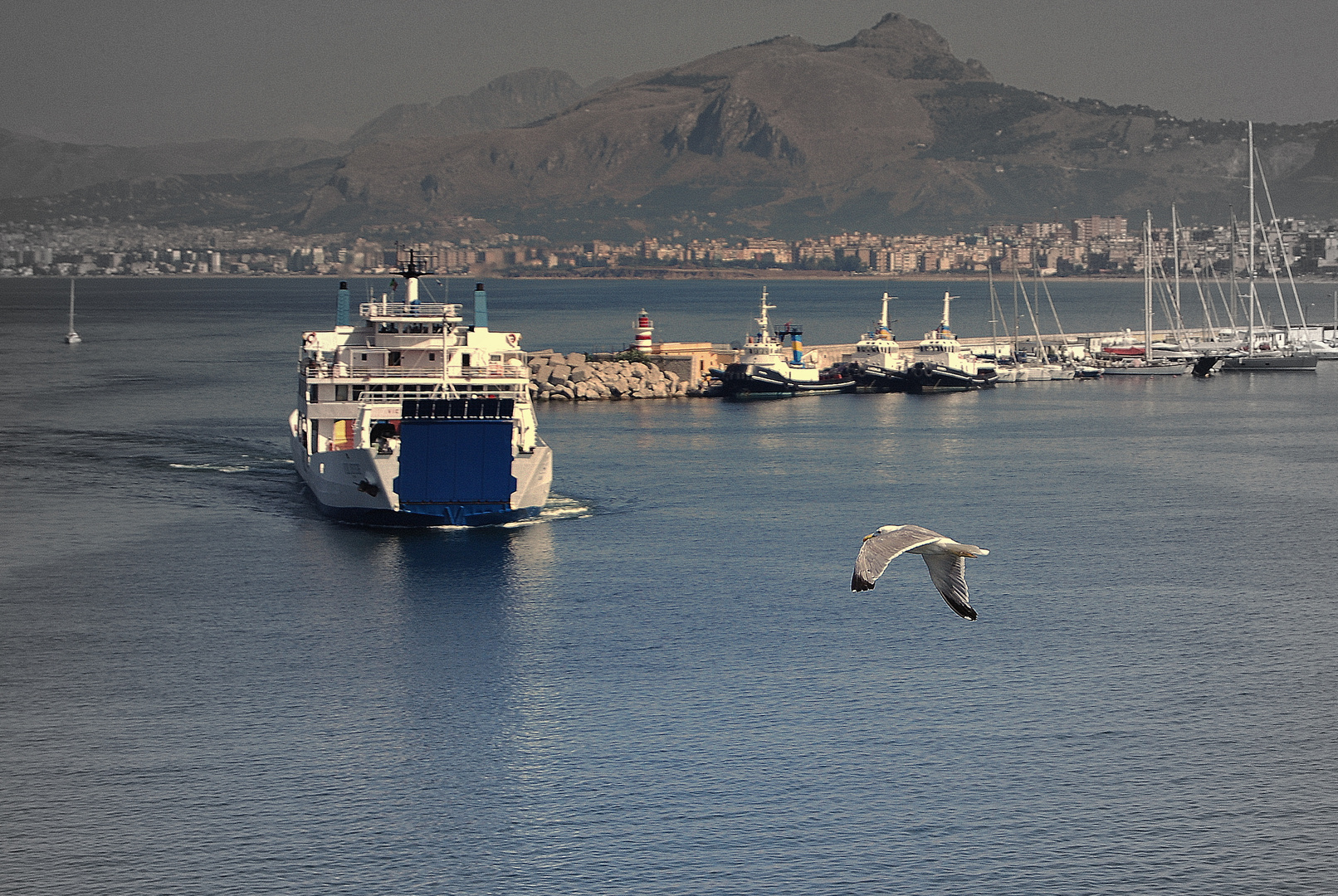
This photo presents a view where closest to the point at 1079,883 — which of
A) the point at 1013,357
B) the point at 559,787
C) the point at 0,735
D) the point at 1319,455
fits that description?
the point at 559,787

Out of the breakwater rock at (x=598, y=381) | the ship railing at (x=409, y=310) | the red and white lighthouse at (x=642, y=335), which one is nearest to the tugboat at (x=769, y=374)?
the breakwater rock at (x=598, y=381)

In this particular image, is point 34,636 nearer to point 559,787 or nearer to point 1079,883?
point 559,787

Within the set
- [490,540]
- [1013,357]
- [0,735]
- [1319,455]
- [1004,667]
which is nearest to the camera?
[0,735]

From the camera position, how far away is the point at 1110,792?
2292 centimetres

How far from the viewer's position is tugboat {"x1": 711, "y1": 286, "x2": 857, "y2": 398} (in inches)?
3012

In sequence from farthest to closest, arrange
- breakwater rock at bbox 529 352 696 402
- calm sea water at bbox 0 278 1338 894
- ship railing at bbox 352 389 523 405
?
breakwater rock at bbox 529 352 696 402 → ship railing at bbox 352 389 523 405 → calm sea water at bbox 0 278 1338 894

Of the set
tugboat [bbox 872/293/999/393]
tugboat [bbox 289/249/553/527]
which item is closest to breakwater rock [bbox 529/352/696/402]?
tugboat [bbox 872/293/999/393]

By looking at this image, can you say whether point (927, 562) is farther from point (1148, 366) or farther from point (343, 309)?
point (1148, 366)

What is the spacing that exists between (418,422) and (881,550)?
1033 inches

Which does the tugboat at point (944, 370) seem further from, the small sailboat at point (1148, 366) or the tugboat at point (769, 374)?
the small sailboat at point (1148, 366)

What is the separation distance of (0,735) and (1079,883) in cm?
1660

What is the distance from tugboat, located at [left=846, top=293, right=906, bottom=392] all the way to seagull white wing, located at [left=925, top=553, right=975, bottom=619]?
6998cm

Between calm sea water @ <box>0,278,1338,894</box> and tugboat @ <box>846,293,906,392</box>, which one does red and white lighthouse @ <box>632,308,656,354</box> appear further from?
calm sea water @ <box>0,278,1338,894</box>

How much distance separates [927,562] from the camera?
11.6 meters
